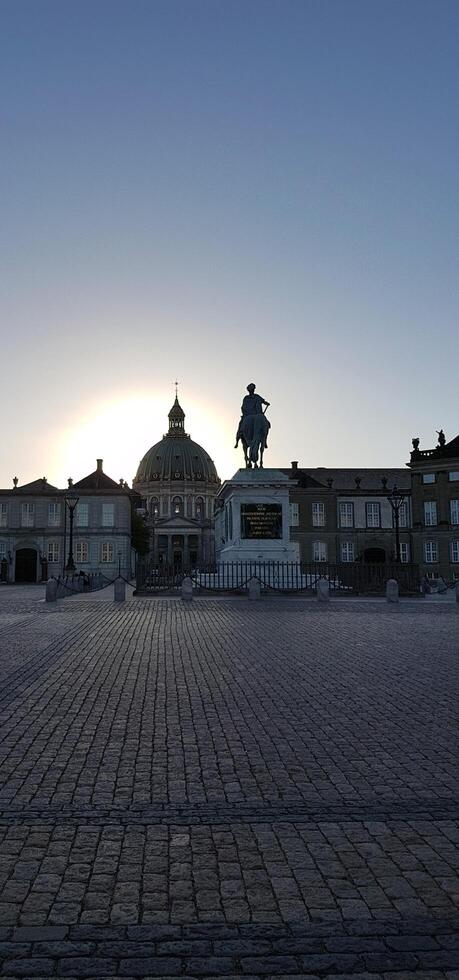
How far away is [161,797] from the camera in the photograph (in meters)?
5.48

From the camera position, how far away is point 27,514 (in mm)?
75375

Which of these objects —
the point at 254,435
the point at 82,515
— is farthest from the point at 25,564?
the point at 254,435

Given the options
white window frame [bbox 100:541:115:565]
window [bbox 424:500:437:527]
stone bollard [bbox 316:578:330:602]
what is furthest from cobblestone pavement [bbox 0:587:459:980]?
white window frame [bbox 100:541:115:565]

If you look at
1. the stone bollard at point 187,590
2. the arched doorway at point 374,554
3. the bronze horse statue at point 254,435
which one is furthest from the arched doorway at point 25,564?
the stone bollard at point 187,590

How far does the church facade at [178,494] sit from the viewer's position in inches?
5433

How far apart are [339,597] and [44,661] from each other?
1976 centimetres

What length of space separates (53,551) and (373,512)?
117 feet

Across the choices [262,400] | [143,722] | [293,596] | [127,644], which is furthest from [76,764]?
[262,400]

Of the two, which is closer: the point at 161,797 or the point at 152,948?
the point at 152,948

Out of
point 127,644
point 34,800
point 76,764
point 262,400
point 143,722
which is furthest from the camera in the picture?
point 262,400

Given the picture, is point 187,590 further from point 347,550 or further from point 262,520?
point 347,550

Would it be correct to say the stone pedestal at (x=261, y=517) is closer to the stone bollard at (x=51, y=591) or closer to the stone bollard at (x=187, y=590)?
the stone bollard at (x=187, y=590)

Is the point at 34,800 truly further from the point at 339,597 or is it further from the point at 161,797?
the point at 339,597

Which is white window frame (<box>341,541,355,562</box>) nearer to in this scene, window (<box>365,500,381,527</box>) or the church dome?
window (<box>365,500,381,527</box>)
